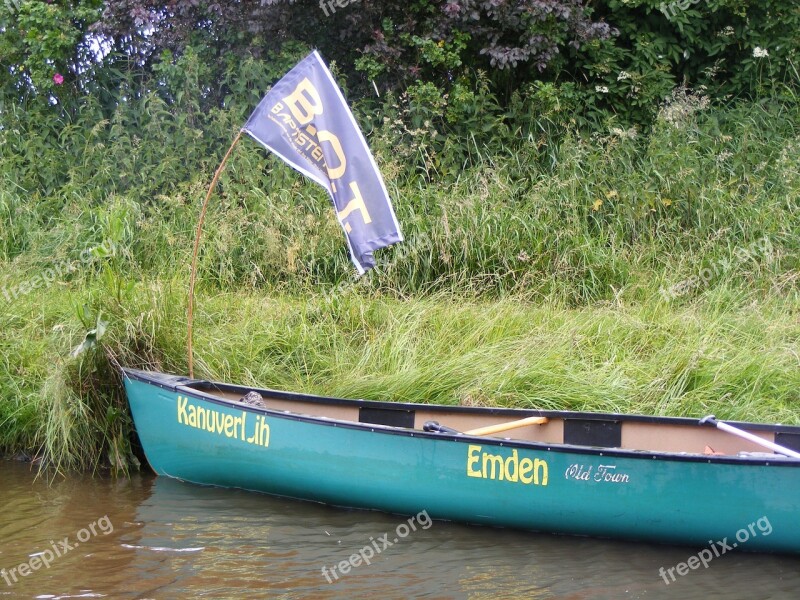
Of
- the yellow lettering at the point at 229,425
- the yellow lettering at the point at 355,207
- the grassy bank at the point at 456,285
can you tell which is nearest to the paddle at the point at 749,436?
the grassy bank at the point at 456,285

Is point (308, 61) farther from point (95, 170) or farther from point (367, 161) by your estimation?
point (95, 170)

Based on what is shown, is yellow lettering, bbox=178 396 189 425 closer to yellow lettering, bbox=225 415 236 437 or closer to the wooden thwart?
yellow lettering, bbox=225 415 236 437

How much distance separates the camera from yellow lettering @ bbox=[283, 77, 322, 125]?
7094mm

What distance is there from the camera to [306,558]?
5723 millimetres

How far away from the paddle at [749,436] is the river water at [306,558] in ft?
1.72

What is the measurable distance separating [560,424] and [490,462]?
0.90 m

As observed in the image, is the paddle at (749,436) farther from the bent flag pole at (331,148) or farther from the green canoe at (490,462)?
the bent flag pole at (331,148)

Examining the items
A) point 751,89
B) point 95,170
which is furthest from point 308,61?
point 751,89

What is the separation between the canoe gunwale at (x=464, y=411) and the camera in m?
5.51

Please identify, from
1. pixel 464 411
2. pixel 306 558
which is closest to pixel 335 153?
pixel 464 411

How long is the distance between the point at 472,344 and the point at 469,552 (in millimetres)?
2335

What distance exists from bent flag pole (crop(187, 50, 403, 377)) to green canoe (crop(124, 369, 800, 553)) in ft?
4.10

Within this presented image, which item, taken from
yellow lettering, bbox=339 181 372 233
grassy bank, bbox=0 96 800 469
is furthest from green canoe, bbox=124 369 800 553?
yellow lettering, bbox=339 181 372 233

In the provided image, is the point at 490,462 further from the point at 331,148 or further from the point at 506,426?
the point at 331,148
